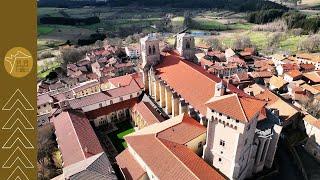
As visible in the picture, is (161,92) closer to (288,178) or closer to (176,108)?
(176,108)

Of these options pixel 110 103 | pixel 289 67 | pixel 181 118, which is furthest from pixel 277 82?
pixel 110 103

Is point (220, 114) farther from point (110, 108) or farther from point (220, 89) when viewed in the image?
point (110, 108)

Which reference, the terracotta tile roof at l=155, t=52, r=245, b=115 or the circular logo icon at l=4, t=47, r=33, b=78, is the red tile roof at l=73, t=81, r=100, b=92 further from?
the circular logo icon at l=4, t=47, r=33, b=78

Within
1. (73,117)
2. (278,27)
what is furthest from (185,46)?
(278,27)

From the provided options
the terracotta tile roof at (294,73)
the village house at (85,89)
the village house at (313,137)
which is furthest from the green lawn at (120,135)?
the terracotta tile roof at (294,73)

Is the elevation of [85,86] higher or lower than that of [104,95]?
lower

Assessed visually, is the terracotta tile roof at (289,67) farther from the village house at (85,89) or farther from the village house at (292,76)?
the village house at (85,89)
